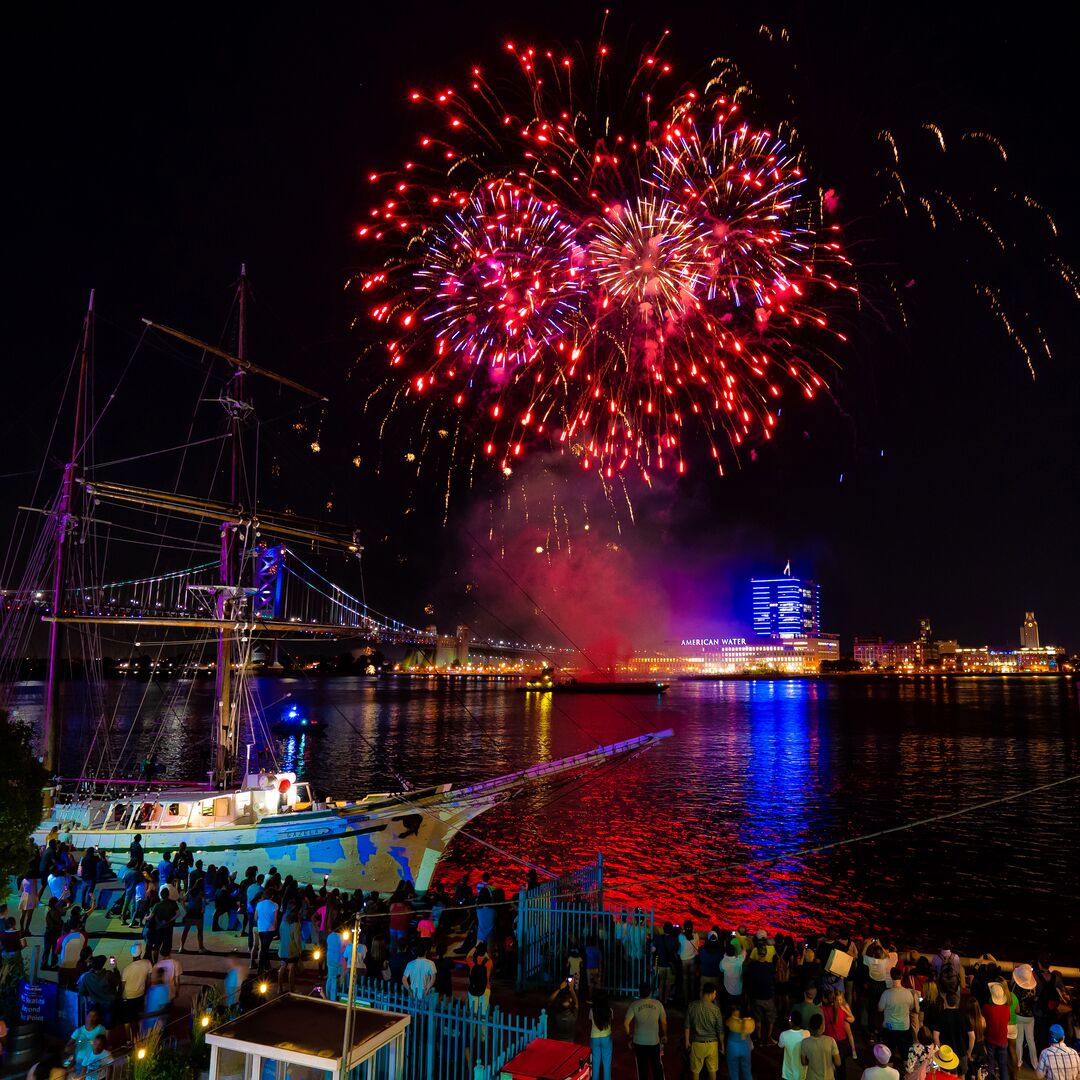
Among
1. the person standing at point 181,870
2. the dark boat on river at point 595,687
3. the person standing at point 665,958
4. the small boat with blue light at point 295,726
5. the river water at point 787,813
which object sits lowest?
the dark boat on river at point 595,687

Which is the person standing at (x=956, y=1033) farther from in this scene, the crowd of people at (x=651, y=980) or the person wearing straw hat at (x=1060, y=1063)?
the person wearing straw hat at (x=1060, y=1063)

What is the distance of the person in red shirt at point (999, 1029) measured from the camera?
9.23m

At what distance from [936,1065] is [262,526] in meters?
30.9

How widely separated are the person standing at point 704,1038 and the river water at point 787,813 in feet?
53.0

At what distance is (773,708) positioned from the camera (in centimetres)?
11919

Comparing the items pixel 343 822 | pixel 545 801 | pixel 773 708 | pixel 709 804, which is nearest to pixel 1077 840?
pixel 709 804

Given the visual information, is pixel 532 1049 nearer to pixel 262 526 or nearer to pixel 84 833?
pixel 84 833

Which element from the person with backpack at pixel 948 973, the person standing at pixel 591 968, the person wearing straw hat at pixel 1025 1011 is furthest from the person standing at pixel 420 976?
the person wearing straw hat at pixel 1025 1011

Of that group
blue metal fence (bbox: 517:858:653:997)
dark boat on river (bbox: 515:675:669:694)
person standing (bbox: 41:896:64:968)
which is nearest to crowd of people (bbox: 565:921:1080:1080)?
blue metal fence (bbox: 517:858:653:997)

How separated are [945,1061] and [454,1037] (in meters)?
4.73

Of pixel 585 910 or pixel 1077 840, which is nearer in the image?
pixel 585 910

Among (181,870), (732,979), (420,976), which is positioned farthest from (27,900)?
(732,979)

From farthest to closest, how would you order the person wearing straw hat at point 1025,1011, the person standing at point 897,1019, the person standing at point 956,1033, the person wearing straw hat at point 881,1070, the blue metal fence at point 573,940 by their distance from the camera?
the blue metal fence at point 573,940 < the person wearing straw hat at point 1025,1011 < the person standing at point 897,1019 < the person standing at point 956,1033 < the person wearing straw hat at point 881,1070

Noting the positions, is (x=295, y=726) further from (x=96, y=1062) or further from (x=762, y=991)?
(x=96, y=1062)
